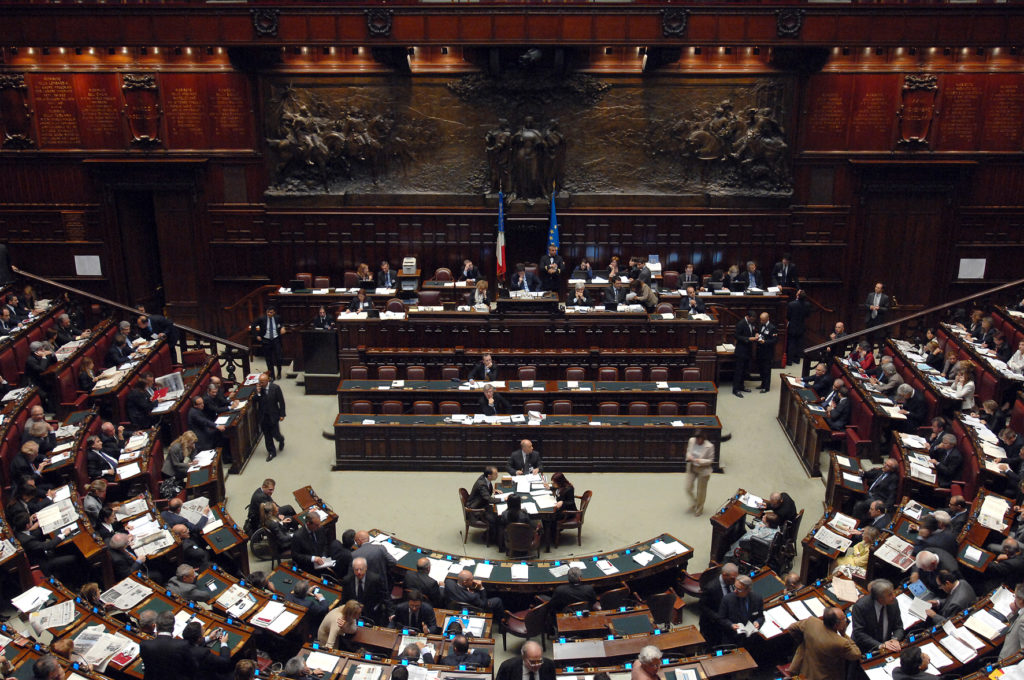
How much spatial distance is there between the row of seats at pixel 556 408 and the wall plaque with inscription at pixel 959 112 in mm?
8584

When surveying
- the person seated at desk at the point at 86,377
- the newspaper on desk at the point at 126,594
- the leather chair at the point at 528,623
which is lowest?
the leather chair at the point at 528,623

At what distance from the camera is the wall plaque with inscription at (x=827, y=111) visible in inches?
696

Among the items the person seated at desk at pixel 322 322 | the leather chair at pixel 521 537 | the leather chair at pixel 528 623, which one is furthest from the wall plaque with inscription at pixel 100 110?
the leather chair at pixel 528 623

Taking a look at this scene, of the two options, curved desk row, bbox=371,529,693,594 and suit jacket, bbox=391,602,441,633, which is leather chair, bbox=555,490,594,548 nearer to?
curved desk row, bbox=371,529,693,594

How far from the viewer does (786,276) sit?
714 inches

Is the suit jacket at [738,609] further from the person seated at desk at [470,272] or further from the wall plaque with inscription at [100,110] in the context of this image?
the wall plaque with inscription at [100,110]

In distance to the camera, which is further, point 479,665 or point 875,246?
point 875,246

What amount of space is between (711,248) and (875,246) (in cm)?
347

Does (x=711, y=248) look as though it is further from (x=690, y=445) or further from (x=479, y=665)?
(x=479, y=665)

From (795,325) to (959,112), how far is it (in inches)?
220

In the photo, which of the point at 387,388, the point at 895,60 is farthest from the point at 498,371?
the point at 895,60

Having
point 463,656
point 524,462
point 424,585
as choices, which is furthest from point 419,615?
point 524,462

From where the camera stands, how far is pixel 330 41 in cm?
1673

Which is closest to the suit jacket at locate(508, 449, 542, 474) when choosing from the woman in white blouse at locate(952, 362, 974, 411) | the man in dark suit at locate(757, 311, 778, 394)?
the man in dark suit at locate(757, 311, 778, 394)
